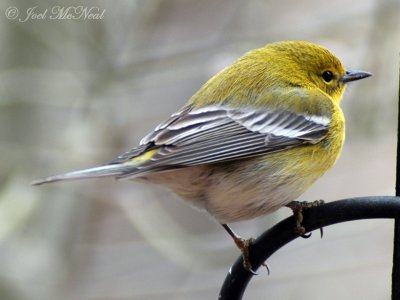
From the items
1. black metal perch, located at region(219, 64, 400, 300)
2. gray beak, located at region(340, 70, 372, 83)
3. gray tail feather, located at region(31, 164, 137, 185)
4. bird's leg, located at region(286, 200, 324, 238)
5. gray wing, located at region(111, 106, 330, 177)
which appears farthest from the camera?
gray beak, located at region(340, 70, 372, 83)

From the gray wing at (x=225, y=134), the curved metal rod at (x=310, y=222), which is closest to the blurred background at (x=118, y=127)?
the gray wing at (x=225, y=134)

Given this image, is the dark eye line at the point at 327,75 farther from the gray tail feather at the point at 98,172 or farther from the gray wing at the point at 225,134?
the gray tail feather at the point at 98,172

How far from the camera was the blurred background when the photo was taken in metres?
6.30

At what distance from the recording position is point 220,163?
162 inches

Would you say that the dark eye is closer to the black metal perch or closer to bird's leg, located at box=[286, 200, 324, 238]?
bird's leg, located at box=[286, 200, 324, 238]

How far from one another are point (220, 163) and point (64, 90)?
9.14 feet

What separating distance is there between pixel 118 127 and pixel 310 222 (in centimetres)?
329

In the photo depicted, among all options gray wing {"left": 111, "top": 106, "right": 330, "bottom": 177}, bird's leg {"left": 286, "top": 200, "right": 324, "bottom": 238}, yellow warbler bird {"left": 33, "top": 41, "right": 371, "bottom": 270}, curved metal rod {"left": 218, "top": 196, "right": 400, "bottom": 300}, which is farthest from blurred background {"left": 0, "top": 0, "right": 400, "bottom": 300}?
curved metal rod {"left": 218, "top": 196, "right": 400, "bottom": 300}

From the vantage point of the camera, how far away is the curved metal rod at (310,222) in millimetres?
3119

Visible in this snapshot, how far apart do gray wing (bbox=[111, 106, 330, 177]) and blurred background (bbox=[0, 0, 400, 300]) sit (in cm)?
165

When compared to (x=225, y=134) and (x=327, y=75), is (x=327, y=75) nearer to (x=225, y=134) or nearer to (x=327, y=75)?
(x=327, y=75)

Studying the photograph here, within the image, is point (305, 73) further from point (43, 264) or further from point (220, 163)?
point (43, 264)

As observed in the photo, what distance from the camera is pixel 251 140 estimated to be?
4.26m

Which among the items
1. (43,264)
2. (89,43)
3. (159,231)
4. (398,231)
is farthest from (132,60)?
(398,231)
